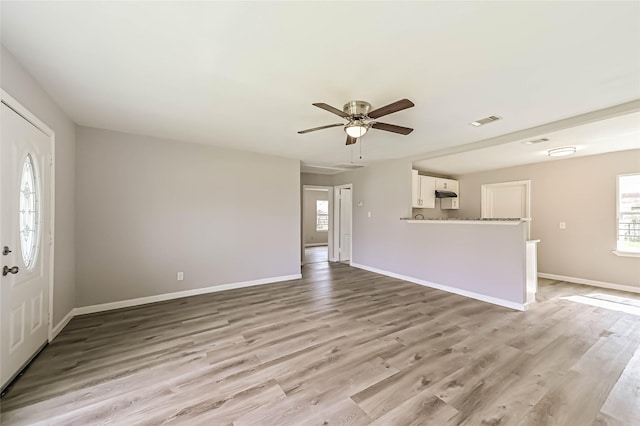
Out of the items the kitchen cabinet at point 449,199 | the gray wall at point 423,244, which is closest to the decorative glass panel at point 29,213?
the gray wall at point 423,244

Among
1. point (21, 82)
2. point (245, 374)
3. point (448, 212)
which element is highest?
→ point (21, 82)

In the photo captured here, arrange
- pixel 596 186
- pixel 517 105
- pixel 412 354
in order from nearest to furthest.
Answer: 1. pixel 412 354
2. pixel 517 105
3. pixel 596 186

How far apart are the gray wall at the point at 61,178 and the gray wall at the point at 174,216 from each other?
0.58 feet

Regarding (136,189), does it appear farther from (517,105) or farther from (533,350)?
(533,350)

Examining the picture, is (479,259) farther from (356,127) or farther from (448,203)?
(356,127)

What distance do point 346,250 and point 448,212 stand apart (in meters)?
2.94

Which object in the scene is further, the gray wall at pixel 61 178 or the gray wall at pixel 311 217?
the gray wall at pixel 311 217

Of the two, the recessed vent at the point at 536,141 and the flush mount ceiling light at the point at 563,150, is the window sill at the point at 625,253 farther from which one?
the recessed vent at the point at 536,141

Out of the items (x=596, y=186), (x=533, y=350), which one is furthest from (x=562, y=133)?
(x=533, y=350)

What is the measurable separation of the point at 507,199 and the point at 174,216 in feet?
23.0

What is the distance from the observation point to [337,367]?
224 centimetres

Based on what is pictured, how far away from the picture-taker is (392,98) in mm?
2594

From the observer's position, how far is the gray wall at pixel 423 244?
3812 mm

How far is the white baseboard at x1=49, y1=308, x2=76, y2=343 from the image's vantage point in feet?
8.92
